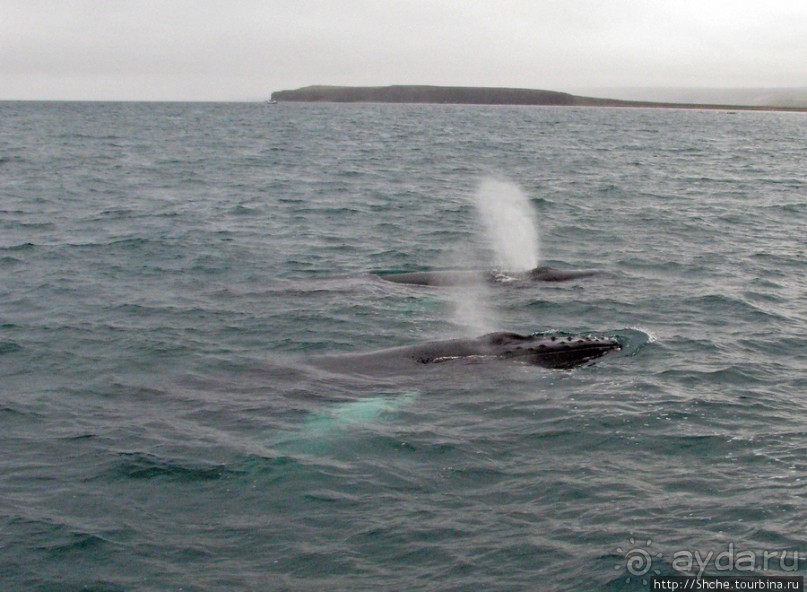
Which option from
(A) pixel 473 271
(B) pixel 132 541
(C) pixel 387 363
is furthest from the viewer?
(A) pixel 473 271

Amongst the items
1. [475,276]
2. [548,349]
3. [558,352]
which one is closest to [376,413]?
[548,349]

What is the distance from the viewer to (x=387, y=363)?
624 inches

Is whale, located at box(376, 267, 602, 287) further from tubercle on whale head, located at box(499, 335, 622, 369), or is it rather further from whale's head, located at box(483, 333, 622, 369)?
tubercle on whale head, located at box(499, 335, 622, 369)

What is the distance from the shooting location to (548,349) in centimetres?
1603

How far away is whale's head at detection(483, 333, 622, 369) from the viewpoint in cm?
1584

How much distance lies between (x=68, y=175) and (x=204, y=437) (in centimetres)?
4045

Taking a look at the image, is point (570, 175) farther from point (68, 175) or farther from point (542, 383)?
point (542, 383)

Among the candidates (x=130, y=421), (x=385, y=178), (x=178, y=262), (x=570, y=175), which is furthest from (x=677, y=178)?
(x=130, y=421)

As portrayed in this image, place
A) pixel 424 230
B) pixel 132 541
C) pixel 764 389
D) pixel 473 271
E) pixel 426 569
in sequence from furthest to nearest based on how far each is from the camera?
pixel 424 230, pixel 473 271, pixel 764 389, pixel 132 541, pixel 426 569

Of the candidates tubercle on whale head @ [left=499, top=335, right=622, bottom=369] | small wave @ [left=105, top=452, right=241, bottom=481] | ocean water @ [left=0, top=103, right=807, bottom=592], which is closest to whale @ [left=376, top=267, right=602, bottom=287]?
ocean water @ [left=0, top=103, right=807, bottom=592]

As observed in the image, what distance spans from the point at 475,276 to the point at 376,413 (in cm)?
1085

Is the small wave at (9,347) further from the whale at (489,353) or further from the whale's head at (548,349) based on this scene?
the whale's head at (548,349)

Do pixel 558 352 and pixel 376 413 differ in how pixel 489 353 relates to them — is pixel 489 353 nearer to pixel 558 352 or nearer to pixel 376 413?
pixel 558 352

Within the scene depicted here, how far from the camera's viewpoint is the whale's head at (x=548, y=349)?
15.8 meters
